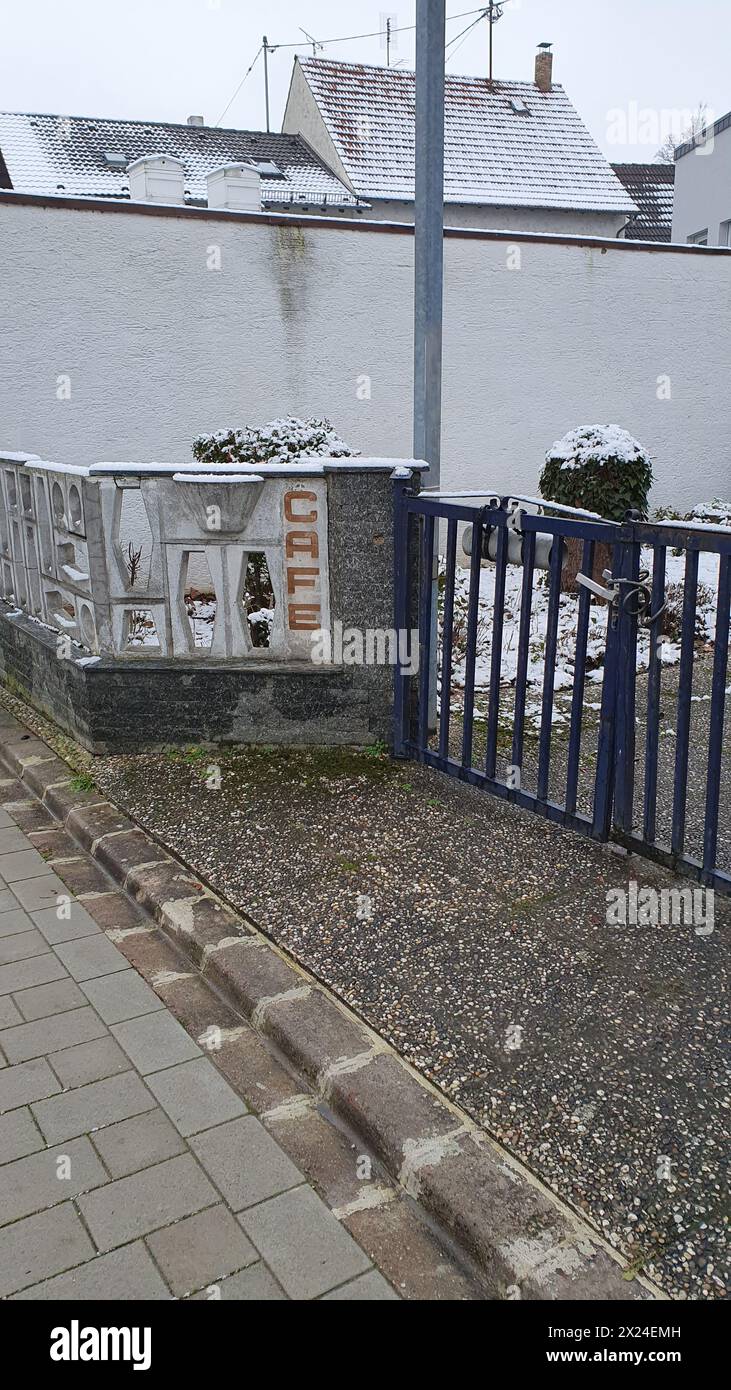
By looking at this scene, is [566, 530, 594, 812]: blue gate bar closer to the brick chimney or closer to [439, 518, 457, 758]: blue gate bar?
[439, 518, 457, 758]: blue gate bar

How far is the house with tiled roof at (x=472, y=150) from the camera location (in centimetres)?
1823

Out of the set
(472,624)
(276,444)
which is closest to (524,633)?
(472,624)

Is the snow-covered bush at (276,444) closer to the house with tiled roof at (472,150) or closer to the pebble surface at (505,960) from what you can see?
the pebble surface at (505,960)

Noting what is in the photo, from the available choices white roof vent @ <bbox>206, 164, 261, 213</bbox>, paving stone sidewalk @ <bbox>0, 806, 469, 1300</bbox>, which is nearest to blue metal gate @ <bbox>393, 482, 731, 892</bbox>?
paving stone sidewalk @ <bbox>0, 806, 469, 1300</bbox>

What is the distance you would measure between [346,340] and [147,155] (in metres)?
9.03

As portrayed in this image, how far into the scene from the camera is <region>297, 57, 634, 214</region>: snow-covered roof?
1836cm

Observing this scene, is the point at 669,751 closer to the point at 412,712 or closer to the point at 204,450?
the point at 412,712

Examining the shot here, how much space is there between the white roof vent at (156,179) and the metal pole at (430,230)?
756 cm

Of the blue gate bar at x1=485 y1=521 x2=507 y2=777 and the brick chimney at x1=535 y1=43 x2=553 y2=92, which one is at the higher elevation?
the brick chimney at x1=535 y1=43 x2=553 y2=92

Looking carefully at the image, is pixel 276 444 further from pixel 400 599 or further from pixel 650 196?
pixel 650 196

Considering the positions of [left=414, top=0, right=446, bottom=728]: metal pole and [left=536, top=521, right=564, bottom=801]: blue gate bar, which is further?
[left=414, top=0, right=446, bottom=728]: metal pole

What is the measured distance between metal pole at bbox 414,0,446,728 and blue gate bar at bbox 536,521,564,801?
0.71 metres

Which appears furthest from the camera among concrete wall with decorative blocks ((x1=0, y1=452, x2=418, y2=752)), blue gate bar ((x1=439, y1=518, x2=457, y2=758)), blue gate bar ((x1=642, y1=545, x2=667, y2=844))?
concrete wall with decorative blocks ((x1=0, y1=452, x2=418, y2=752))

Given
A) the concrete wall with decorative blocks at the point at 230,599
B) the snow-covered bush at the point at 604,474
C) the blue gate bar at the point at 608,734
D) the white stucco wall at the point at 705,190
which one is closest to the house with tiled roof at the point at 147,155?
the white stucco wall at the point at 705,190
